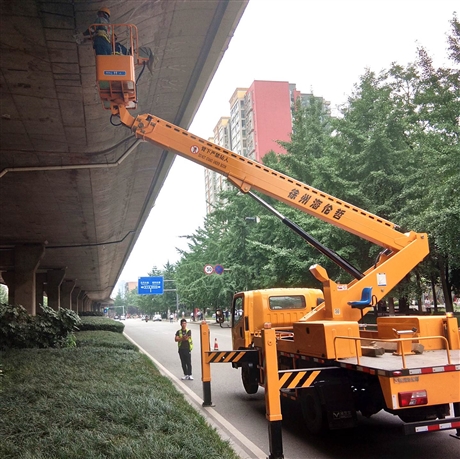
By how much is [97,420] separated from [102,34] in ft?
16.4

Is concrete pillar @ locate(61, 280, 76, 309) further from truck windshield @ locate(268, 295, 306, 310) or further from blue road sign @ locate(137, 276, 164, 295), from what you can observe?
truck windshield @ locate(268, 295, 306, 310)

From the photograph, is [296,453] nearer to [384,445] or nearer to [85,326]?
[384,445]

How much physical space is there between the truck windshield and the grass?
286 centimetres

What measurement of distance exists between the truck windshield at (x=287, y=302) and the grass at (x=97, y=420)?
2864 mm

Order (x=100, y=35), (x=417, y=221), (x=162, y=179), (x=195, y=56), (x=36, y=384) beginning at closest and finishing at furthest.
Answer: (x=100, y=35), (x=36, y=384), (x=195, y=56), (x=162, y=179), (x=417, y=221)

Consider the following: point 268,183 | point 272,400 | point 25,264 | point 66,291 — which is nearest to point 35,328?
point 25,264

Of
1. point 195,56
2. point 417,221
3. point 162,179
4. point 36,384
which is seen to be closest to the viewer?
point 36,384

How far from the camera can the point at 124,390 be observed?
6.80 meters

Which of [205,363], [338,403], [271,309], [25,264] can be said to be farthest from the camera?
[25,264]

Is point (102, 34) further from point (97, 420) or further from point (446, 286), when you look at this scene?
point (446, 286)

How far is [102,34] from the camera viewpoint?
673cm

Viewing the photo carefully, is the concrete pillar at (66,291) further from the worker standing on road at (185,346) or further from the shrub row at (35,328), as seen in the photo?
the worker standing on road at (185,346)

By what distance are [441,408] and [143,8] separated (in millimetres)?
6665

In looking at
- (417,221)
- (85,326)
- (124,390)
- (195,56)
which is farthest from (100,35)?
(85,326)
